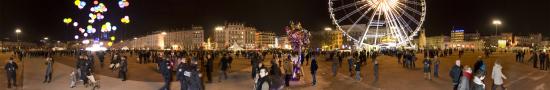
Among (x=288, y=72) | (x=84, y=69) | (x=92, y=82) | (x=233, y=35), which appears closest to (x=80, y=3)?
(x=84, y=69)

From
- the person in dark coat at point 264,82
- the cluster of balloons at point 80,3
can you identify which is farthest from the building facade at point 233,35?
the person in dark coat at point 264,82

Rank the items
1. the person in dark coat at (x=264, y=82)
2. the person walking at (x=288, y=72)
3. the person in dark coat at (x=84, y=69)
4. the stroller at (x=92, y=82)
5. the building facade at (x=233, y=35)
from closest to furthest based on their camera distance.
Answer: the person in dark coat at (x=264, y=82) < the stroller at (x=92, y=82) < the person in dark coat at (x=84, y=69) < the person walking at (x=288, y=72) < the building facade at (x=233, y=35)

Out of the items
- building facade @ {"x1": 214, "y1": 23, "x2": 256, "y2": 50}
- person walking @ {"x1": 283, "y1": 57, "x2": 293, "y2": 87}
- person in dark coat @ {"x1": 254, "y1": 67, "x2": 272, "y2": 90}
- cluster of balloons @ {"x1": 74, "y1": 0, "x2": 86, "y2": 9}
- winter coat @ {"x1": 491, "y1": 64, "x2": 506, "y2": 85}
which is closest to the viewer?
person in dark coat @ {"x1": 254, "y1": 67, "x2": 272, "y2": 90}

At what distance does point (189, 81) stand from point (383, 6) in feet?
123

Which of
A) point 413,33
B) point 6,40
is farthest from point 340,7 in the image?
point 6,40

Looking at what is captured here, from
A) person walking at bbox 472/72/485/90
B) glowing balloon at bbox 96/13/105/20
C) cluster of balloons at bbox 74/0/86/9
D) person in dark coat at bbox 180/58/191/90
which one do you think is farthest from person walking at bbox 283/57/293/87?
glowing balloon at bbox 96/13/105/20

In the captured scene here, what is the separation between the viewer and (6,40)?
193 m

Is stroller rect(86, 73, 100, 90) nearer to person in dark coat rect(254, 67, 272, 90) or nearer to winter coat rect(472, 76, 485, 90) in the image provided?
person in dark coat rect(254, 67, 272, 90)

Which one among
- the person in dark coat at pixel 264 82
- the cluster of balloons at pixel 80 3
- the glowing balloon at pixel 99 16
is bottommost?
the person in dark coat at pixel 264 82

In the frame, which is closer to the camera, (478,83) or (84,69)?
(478,83)

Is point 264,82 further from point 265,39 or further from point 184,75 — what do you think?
point 265,39

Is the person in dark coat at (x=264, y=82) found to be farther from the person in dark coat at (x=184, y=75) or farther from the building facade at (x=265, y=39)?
the building facade at (x=265, y=39)

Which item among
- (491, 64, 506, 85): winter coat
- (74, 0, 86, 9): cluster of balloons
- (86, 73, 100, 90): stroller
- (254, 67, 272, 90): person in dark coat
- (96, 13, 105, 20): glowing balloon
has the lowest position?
(86, 73, 100, 90): stroller

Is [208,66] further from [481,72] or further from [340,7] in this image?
[340,7]
